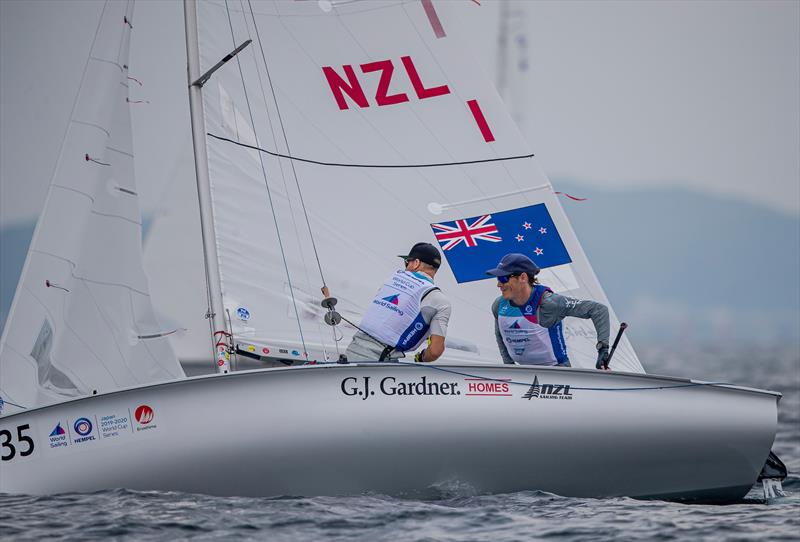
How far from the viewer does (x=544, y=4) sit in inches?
4237

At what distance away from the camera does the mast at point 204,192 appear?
6.70 m

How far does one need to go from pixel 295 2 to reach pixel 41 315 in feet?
8.43

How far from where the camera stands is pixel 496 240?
718cm

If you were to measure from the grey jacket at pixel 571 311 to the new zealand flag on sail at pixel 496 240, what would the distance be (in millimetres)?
1024

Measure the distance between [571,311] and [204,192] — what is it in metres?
2.34

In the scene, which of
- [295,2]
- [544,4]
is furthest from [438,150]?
[544,4]

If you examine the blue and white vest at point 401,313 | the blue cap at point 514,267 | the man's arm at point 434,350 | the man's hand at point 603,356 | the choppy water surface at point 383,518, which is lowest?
the choppy water surface at point 383,518

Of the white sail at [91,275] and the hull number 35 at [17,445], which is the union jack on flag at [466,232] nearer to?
the white sail at [91,275]

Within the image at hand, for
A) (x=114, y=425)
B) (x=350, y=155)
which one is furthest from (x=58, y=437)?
(x=350, y=155)

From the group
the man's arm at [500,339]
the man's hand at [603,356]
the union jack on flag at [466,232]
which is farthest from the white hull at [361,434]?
the union jack on flag at [466,232]

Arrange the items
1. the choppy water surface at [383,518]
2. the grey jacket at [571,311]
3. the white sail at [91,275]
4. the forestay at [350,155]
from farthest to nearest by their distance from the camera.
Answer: the forestay at [350,155] → the white sail at [91,275] → the grey jacket at [571,311] → the choppy water surface at [383,518]

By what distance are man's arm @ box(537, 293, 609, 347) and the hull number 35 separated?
106 inches

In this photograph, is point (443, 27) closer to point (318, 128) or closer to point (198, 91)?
point (318, 128)

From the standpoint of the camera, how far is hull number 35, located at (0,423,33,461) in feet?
18.8
